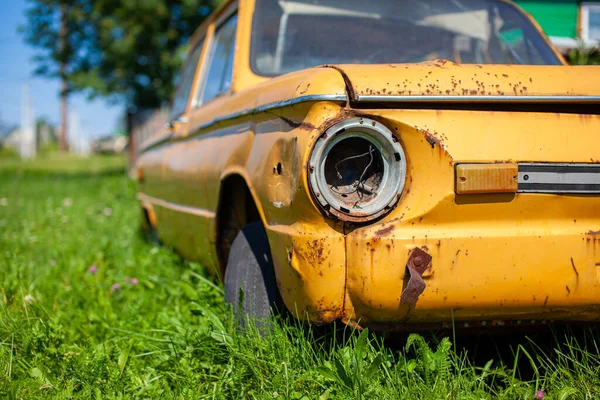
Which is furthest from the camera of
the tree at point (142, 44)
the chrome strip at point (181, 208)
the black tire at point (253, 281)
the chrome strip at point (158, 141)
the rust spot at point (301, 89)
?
the tree at point (142, 44)

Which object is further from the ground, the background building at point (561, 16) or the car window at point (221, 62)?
the background building at point (561, 16)

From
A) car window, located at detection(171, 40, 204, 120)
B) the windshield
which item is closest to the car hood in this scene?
the windshield

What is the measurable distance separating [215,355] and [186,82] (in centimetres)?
285

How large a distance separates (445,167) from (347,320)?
1.84ft

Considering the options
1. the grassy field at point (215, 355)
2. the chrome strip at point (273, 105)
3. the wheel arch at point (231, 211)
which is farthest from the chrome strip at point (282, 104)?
the grassy field at point (215, 355)

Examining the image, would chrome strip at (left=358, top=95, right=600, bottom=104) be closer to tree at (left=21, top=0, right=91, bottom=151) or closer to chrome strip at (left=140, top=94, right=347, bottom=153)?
chrome strip at (left=140, top=94, right=347, bottom=153)

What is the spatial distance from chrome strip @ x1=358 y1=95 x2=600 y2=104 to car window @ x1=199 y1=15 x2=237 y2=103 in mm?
1412

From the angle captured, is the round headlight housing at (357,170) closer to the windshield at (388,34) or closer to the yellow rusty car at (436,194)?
the yellow rusty car at (436,194)

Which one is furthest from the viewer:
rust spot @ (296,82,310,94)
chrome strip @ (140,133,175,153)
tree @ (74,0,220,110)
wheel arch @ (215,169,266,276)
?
tree @ (74,0,220,110)

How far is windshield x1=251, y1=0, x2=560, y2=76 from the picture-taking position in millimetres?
3357

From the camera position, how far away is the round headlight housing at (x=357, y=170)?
6.89ft

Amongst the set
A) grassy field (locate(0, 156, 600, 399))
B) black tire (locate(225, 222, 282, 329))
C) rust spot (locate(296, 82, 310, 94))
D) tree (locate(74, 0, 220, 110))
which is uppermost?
tree (locate(74, 0, 220, 110))

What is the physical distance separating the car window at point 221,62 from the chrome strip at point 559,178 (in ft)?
5.52

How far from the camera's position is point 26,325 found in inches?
120
